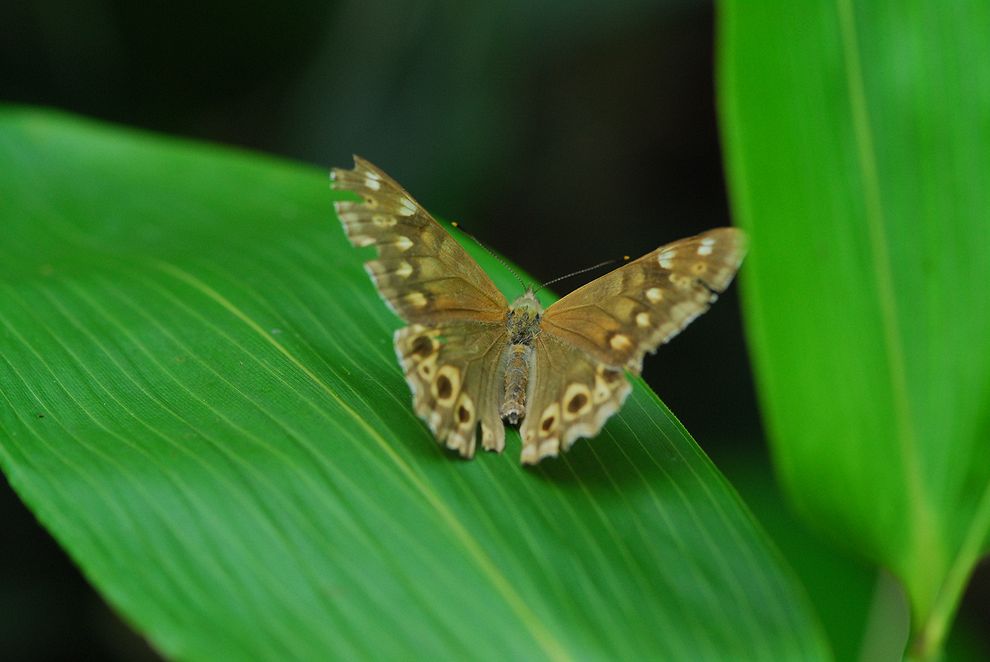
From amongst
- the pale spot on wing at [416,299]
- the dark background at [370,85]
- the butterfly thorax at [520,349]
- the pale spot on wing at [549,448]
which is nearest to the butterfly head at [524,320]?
the butterfly thorax at [520,349]

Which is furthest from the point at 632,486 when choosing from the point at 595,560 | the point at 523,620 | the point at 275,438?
the point at 275,438

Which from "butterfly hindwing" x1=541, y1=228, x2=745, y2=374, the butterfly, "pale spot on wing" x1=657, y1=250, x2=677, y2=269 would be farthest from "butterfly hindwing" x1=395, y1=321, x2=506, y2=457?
"pale spot on wing" x1=657, y1=250, x2=677, y2=269

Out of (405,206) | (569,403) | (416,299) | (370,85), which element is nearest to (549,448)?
(569,403)

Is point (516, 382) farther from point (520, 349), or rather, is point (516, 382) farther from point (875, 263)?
point (875, 263)

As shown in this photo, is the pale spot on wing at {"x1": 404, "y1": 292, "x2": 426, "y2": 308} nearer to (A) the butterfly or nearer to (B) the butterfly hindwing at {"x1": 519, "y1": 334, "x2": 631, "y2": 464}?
(A) the butterfly

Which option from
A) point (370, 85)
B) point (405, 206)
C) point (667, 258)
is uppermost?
point (370, 85)

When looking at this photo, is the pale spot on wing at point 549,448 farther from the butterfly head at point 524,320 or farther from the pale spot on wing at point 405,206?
the pale spot on wing at point 405,206

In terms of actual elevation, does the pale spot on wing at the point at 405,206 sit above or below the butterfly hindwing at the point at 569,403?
above
